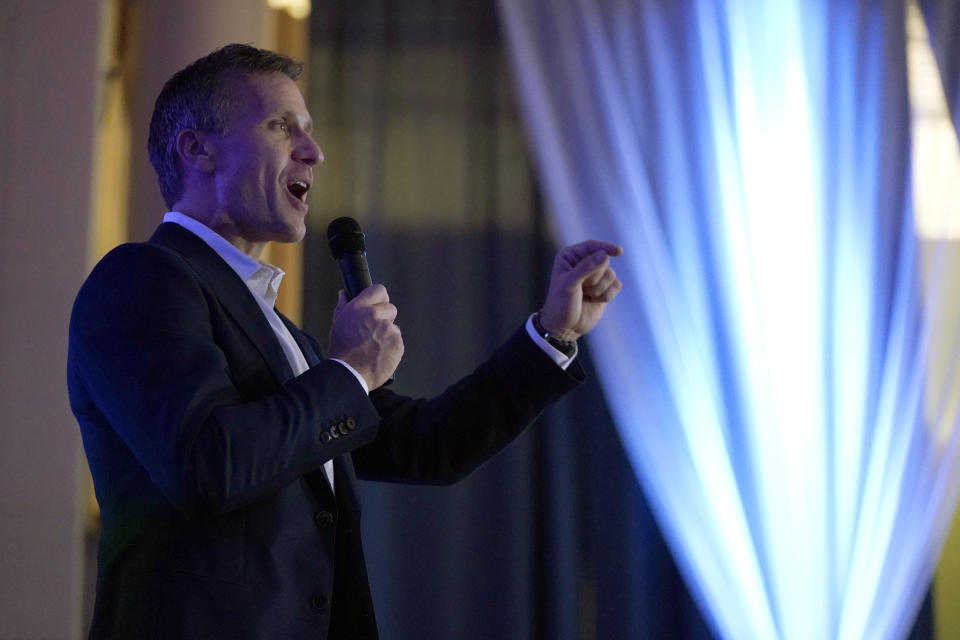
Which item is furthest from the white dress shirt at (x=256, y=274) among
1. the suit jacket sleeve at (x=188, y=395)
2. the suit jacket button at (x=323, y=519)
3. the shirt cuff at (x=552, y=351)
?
the shirt cuff at (x=552, y=351)

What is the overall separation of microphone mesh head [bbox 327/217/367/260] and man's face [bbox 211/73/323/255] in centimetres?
5

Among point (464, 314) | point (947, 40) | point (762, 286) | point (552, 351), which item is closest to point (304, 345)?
point (552, 351)

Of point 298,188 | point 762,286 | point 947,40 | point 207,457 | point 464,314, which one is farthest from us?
point 464,314

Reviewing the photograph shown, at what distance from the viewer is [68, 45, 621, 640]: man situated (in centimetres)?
113

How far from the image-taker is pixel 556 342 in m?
1.63

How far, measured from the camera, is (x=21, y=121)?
2859 millimetres

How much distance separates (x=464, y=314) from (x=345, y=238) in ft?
4.83

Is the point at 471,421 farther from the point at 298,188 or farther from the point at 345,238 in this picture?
the point at 298,188

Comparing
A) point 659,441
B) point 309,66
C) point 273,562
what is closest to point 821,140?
point 659,441

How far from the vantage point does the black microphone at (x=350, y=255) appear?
147cm

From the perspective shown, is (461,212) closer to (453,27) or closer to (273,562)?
(453,27)

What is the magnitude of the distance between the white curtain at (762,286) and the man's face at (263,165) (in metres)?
1.35

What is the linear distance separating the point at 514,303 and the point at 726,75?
2.96ft

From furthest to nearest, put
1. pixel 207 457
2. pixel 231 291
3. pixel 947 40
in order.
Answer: pixel 947 40, pixel 231 291, pixel 207 457
